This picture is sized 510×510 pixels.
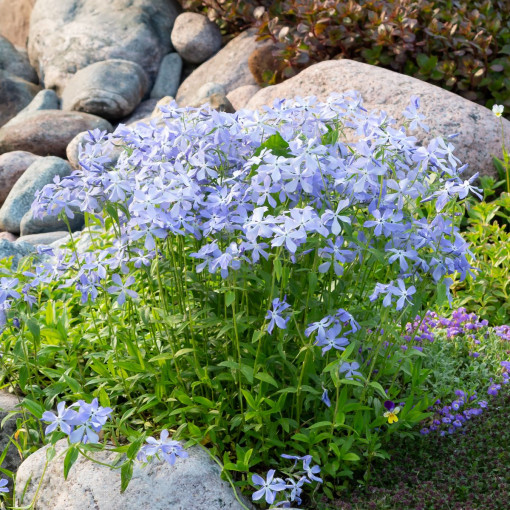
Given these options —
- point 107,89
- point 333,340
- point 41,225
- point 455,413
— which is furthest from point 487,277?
point 107,89

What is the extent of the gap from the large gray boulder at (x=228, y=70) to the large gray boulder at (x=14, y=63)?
2.61 m

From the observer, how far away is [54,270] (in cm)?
290

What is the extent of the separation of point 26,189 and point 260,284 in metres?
3.96

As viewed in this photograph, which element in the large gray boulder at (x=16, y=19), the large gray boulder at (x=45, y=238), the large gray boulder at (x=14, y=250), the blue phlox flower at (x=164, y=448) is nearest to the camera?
the blue phlox flower at (x=164, y=448)

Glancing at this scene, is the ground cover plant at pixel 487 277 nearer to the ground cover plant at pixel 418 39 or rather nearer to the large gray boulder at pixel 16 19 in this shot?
the ground cover plant at pixel 418 39

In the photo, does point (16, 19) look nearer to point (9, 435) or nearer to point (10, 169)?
point (10, 169)

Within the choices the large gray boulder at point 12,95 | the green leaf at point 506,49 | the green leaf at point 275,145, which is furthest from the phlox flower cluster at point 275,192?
the large gray boulder at point 12,95

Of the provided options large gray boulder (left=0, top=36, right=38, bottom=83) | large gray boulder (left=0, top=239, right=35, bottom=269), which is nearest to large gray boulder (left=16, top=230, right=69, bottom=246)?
large gray boulder (left=0, top=239, right=35, bottom=269)

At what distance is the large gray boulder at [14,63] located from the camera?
9.70 m

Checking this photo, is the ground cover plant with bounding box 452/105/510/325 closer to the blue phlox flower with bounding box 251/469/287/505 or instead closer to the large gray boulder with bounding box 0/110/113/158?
the blue phlox flower with bounding box 251/469/287/505

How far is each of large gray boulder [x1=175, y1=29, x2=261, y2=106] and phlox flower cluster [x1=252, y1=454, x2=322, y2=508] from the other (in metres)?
5.47

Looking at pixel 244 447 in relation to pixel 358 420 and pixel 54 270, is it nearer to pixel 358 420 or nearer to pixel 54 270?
pixel 358 420

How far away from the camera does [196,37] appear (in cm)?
840

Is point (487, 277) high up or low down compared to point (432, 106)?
down
